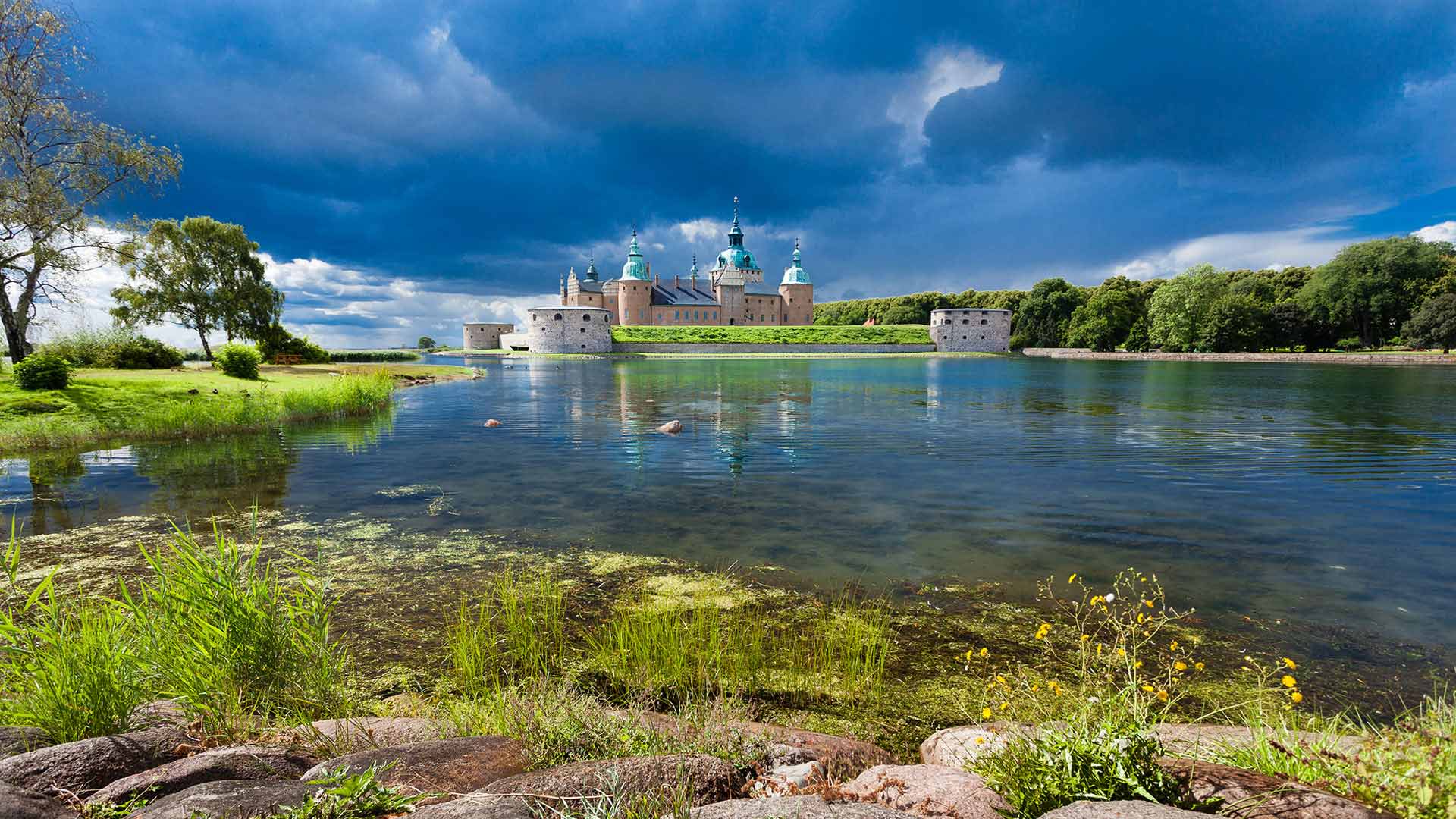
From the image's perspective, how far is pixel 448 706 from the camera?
4.20 metres

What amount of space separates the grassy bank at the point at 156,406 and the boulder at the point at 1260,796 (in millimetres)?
22248

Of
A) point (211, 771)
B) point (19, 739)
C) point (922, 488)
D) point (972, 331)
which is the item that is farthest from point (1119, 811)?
point (972, 331)

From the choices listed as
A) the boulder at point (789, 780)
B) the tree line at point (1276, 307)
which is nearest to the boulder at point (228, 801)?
the boulder at point (789, 780)

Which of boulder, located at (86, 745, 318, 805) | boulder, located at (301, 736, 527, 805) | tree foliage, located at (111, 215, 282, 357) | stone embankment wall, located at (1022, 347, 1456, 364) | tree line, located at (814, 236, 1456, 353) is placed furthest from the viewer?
tree line, located at (814, 236, 1456, 353)

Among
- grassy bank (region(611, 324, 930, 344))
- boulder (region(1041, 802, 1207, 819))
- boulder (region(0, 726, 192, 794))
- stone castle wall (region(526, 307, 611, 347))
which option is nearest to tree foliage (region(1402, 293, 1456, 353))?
grassy bank (region(611, 324, 930, 344))

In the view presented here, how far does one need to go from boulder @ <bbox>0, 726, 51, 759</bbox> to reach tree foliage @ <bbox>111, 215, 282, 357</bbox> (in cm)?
4562

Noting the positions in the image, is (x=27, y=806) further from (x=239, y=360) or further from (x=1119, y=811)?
(x=239, y=360)

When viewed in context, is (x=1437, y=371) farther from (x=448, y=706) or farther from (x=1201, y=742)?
(x=448, y=706)

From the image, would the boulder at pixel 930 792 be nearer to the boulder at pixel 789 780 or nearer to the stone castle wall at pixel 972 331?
the boulder at pixel 789 780

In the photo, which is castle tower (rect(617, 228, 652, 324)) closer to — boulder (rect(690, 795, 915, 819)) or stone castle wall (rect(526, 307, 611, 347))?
stone castle wall (rect(526, 307, 611, 347))

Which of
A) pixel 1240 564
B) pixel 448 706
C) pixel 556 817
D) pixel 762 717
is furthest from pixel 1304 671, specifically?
pixel 448 706

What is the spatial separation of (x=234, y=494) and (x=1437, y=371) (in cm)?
6515

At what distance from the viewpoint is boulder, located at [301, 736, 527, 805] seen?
8.69ft

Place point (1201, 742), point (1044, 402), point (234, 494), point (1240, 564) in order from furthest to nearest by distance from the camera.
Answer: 1. point (1044, 402)
2. point (234, 494)
3. point (1240, 564)
4. point (1201, 742)
